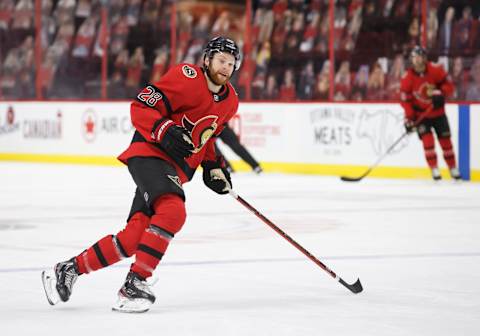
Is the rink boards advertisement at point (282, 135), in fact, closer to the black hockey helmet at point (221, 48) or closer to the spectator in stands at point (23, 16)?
the spectator in stands at point (23, 16)

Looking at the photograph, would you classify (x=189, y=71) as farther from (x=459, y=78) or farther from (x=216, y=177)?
(x=459, y=78)

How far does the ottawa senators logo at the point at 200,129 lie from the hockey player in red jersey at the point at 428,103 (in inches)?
269

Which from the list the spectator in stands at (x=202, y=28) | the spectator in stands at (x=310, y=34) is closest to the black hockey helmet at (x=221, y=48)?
the spectator in stands at (x=310, y=34)

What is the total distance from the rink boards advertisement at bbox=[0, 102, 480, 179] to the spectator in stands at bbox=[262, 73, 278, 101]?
14 cm

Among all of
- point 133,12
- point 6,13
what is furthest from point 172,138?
point 6,13

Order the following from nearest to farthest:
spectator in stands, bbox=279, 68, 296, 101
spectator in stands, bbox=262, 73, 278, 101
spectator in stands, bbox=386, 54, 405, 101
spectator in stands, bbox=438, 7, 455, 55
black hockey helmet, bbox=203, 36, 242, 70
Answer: black hockey helmet, bbox=203, 36, 242, 70 → spectator in stands, bbox=438, 7, 455, 55 → spectator in stands, bbox=386, 54, 405, 101 → spectator in stands, bbox=279, 68, 296, 101 → spectator in stands, bbox=262, 73, 278, 101

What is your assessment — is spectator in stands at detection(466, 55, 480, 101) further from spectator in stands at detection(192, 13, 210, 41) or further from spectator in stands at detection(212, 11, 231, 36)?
spectator in stands at detection(192, 13, 210, 41)

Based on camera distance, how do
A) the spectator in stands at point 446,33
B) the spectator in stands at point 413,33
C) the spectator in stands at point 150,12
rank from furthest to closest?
the spectator in stands at point 150,12, the spectator in stands at point 413,33, the spectator in stands at point 446,33

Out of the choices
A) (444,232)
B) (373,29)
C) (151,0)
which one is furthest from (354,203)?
(151,0)

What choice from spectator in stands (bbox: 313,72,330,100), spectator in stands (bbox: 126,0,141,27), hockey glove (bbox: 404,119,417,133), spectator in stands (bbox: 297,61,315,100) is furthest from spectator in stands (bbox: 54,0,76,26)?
hockey glove (bbox: 404,119,417,133)

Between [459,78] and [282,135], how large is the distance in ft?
7.23

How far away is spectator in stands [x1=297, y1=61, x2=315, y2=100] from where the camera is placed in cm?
1214

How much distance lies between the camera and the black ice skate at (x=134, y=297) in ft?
11.9

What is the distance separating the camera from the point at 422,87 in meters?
10.7
